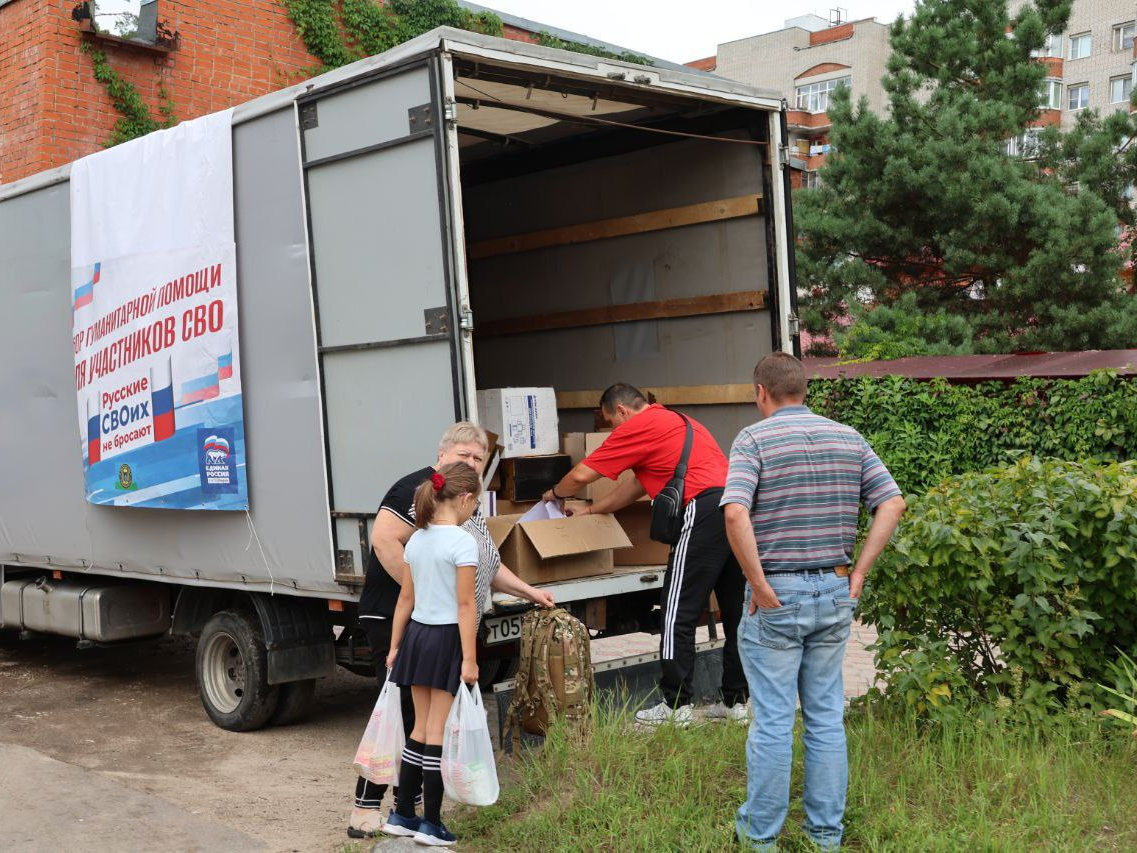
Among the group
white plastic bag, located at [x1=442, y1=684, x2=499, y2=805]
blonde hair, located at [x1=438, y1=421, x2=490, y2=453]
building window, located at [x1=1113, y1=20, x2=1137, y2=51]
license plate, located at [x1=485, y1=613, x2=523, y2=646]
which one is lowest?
white plastic bag, located at [x1=442, y1=684, x2=499, y2=805]

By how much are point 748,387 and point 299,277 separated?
2.81 metres

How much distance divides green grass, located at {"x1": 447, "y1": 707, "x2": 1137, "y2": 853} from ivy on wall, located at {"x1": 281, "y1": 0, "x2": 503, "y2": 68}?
35.7 feet

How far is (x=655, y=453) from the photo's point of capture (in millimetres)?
6430

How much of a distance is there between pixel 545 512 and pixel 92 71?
28.3 feet

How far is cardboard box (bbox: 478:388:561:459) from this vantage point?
710 cm

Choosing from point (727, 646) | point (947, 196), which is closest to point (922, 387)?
point (947, 196)

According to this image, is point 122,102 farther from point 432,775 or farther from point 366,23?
point 432,775

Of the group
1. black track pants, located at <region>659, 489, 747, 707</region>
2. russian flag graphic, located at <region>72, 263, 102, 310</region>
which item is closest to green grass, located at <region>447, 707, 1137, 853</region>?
black track pants, located at <region>659, 489, 747, 707</region>

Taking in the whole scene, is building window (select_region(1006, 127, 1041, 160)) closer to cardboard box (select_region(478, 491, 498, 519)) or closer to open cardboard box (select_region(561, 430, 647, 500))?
open cardboard box (select_region(561, 430, 647, 500))

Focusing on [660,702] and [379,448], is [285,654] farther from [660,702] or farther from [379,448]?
[660,702]

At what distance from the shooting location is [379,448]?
6.07 metres

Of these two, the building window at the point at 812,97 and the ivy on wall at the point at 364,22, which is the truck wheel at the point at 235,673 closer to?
the ivy on wall at the point at 364,22

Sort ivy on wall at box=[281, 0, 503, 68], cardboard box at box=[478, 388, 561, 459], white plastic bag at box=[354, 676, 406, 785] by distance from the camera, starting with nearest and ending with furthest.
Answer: white plastic bag at box=[354, 676, 406, 785] < cardboard box at box=[478, 388, 561, 459] < ivy on wall at box=[281, 0, 503, 68]

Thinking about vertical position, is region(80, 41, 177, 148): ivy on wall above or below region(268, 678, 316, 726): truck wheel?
above
